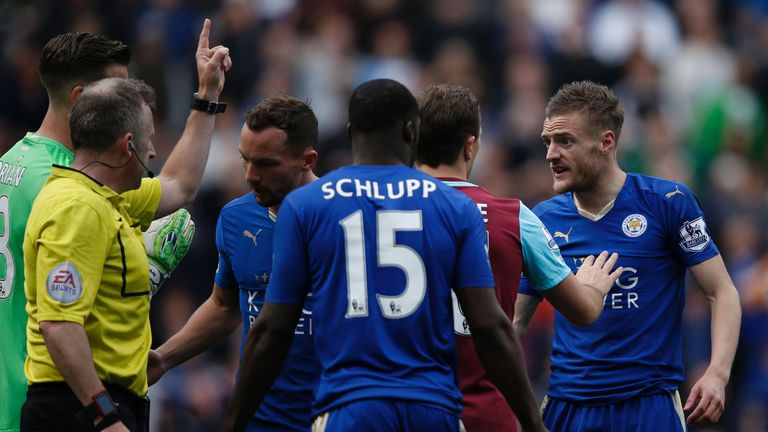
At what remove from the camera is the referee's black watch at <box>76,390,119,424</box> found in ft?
17.6

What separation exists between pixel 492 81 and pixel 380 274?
11.1m

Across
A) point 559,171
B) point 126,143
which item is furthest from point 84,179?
point 559,171

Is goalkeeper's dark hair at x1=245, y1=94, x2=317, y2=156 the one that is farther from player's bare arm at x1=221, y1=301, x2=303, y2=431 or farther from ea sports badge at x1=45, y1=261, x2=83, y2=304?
ea sports badge at x1=45, y1=261, x2=83, y2=304

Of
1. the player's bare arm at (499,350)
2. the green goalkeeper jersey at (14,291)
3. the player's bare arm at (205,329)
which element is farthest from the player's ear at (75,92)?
the player's bare arm at (499,350)

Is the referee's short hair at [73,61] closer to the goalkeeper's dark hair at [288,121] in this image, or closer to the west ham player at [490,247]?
the goalkeeper's dark hair at [288,121]

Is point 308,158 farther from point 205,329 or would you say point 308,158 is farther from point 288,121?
point 205,329

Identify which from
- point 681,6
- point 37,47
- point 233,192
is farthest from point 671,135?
point 37,47

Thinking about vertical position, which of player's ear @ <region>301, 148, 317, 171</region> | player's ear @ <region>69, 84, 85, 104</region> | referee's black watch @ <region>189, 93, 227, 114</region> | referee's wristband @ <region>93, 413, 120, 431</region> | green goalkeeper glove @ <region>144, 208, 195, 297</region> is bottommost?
referee's wristband @ <region>93, 413, 120, 431</region>

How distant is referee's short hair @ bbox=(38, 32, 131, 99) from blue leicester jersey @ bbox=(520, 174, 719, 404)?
2.69 metres

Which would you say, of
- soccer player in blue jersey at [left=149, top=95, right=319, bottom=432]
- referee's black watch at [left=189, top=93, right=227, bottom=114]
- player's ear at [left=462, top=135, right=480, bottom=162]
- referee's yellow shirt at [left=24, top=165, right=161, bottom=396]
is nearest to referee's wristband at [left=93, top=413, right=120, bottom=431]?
referee's yellow shirt at [left=24, top=165, right=161, bottom=396]

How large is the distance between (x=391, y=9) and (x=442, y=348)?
38.1 feet

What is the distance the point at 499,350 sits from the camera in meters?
5.29

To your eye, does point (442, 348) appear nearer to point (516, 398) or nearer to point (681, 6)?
point (516, 398)

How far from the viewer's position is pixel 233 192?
13.8 m
